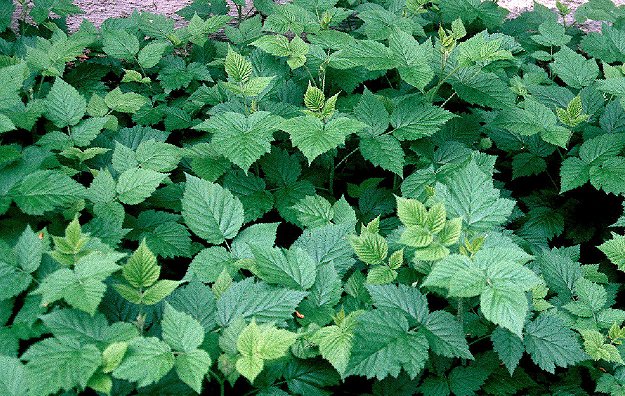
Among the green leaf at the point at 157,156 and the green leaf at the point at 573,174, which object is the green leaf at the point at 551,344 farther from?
the green leaf at the point at 157,156

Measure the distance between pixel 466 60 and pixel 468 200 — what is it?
81cm

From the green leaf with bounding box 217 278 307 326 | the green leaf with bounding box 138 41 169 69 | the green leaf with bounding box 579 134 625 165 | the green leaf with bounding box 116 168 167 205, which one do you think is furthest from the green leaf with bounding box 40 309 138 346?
the green leaf with bounding box 579 134 625 165

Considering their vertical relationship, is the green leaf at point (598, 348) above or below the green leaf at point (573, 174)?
below

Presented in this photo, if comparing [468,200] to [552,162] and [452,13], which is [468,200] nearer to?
[552,162]

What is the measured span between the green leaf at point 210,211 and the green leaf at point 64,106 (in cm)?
84

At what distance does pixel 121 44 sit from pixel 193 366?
A: 212 centimetres

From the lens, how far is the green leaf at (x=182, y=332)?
156 cm

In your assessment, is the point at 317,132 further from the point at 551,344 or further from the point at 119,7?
the point at 119,7

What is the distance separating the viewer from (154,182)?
7.08 ft

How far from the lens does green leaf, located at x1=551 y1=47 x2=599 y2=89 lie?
2.96m

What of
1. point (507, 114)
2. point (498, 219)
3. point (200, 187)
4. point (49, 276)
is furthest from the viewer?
point (507, 114)

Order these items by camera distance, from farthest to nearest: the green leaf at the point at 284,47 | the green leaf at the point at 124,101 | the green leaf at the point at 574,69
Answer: the green leaf at the point at 574,69
the green leaf at the point at 124,101
the green leaf at the point at 284,47

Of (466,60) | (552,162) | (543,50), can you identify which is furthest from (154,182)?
(543,50)

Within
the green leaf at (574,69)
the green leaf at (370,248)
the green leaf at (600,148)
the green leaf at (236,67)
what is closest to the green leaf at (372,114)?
the green leaf at (236,67)
